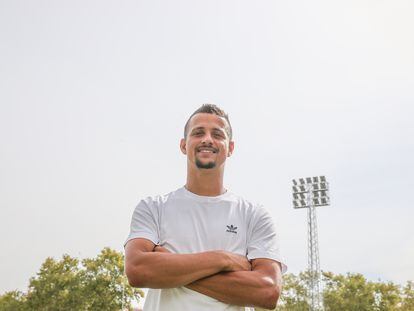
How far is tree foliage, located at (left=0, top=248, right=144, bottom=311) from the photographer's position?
3228 centimetres

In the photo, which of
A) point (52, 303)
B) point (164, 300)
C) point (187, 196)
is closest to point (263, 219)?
point (187, 196)

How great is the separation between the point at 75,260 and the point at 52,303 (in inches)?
143

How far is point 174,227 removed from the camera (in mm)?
3230

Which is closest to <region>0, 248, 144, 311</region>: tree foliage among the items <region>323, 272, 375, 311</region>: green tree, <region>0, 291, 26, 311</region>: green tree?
<region>0, 291, 26, 311</region>: green tree

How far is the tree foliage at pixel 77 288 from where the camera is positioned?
32.3 m

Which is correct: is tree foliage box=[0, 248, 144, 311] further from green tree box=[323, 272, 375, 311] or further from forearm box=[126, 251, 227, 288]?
forearm box=[126, 251, 227, 288]

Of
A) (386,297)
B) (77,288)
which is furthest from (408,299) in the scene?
(77,288)

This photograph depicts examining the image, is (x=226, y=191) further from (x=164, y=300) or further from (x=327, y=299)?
(x=327, y=299)

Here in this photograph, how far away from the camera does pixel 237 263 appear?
3119mm

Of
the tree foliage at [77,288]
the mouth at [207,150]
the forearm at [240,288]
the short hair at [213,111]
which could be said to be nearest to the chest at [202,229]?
the forearm at [240,288]

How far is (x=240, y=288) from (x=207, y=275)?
0.24m

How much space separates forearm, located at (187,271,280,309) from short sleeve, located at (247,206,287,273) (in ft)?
0.59

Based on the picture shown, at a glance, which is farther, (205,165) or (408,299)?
(408,299)

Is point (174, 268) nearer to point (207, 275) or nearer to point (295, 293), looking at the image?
point (207, 275)
